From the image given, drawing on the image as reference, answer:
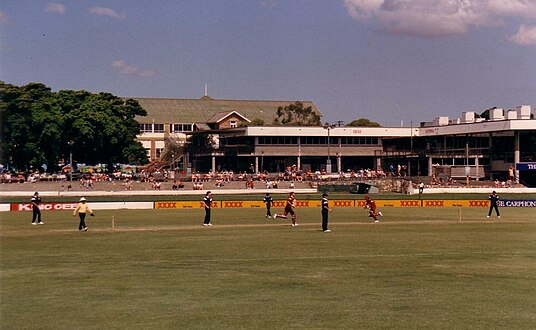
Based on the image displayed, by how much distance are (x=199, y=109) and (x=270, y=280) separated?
153534mm

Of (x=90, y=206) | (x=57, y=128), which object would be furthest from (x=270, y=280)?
(x=57, y=128)

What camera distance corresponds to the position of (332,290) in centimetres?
2247

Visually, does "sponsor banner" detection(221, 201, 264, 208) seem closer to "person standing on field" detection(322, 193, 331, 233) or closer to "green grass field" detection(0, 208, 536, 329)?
"person standing on field" detection(322, 193, 331, 233)

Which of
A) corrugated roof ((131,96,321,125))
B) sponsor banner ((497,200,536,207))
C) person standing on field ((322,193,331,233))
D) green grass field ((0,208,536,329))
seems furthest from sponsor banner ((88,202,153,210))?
corrugated roof ((131,96,321,125))

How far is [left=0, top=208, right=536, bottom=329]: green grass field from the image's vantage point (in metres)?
18.6

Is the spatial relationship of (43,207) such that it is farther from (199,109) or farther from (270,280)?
(199,109)

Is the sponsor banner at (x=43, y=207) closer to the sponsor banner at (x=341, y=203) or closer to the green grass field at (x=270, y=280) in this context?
the sponsor banner at (x=341, y=203)

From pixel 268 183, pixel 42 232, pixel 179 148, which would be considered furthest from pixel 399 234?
pixel 179 148

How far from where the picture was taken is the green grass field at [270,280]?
61.1 ft

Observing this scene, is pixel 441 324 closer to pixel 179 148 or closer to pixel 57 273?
pixel 57 273

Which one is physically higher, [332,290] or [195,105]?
[195,105]

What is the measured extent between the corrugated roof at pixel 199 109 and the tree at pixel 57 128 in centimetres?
4783

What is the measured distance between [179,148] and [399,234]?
98.7 metres

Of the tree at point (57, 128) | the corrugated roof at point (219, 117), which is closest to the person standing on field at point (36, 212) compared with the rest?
the tree at point (57, 128)
